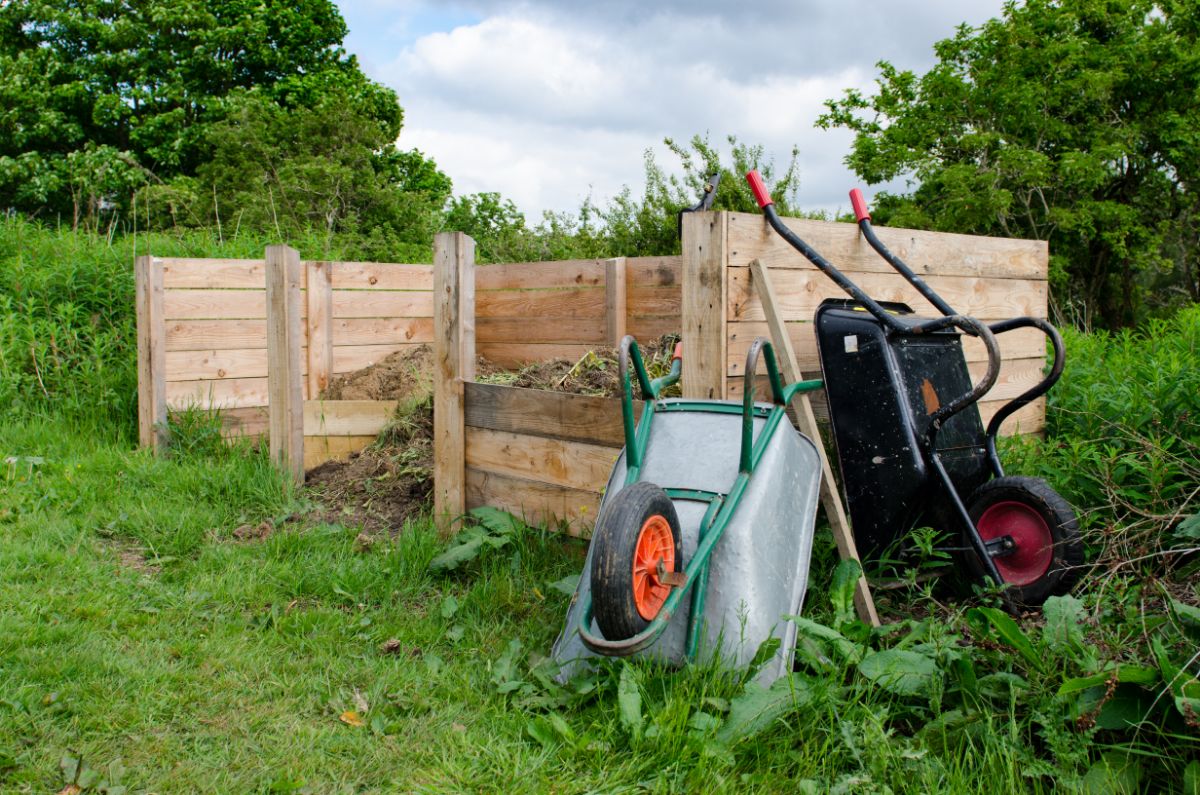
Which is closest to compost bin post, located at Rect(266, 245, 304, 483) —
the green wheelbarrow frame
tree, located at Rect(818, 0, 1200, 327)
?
the green wheelbarrow frame

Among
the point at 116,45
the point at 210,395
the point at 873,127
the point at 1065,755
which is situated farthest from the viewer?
the point at 116,45

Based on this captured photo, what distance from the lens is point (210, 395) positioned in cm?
579

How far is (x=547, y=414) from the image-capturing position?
379cm

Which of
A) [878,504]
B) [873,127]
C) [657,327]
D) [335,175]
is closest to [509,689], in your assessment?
[878,504]

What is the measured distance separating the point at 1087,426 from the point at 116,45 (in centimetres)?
2323

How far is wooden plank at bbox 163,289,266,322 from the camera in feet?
18.5

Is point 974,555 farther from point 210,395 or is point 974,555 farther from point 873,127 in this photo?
point 873,127

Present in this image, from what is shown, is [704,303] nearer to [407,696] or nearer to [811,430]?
[811,430]

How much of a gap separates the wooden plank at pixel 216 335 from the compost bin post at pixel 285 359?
0.58 metres

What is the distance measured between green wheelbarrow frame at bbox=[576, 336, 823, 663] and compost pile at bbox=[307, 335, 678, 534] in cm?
126

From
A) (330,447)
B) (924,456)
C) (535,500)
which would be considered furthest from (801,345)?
(330,447)

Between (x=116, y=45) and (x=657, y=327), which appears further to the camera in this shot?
(x=116, y=45)

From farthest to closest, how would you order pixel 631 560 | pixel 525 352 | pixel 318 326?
pixel 318 326, pixel 525 352, pixel 631 560

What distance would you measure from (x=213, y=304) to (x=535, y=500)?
3042 millimetres
